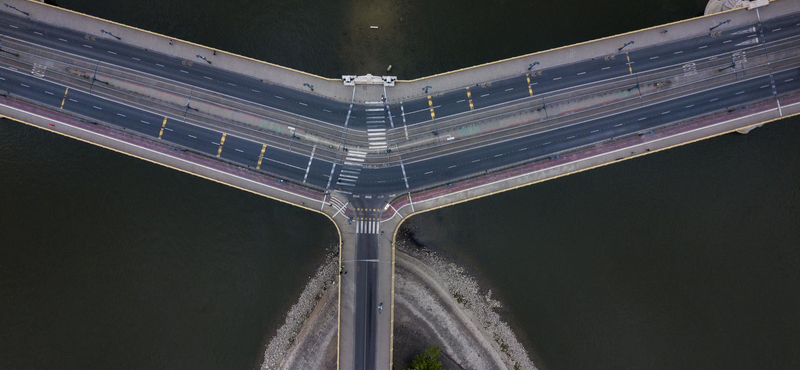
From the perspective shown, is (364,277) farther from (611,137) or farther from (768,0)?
(768,0)

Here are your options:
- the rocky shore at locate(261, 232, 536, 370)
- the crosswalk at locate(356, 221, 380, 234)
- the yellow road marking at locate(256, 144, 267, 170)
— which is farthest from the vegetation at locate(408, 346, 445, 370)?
the yellow road marking at locate(256, 144, 267, 170)

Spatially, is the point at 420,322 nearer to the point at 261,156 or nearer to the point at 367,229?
the point at 367,229

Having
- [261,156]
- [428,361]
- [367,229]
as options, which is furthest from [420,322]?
[261,156]

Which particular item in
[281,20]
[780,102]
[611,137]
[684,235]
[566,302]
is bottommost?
[566,302]

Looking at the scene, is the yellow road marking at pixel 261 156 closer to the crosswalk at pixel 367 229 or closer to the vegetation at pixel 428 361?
the crosswalk at pixel 367 229

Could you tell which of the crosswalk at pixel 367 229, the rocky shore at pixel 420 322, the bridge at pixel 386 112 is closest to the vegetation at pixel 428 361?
the rocky shore at pixel 420 322

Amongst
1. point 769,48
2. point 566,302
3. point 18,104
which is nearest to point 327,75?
point 18,104
